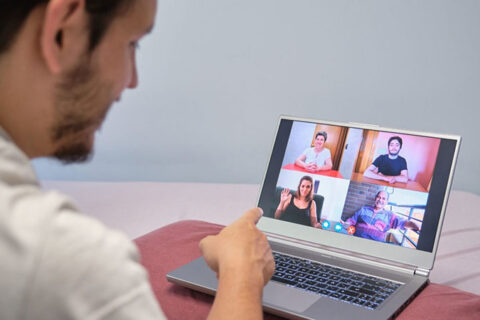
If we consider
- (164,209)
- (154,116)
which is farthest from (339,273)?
(154,116)

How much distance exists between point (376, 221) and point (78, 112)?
0.75m

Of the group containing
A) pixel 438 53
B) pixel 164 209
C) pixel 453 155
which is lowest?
pixel 164 209

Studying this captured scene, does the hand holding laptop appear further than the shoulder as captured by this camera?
Yes

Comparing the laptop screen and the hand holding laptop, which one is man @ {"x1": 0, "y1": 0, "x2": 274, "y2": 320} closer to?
the hand holding laptop

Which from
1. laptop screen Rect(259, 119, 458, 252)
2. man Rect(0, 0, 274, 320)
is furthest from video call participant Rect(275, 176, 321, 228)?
man Rect(0, 0, 274, 320)

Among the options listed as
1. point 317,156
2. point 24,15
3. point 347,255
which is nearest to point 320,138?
point 317,156

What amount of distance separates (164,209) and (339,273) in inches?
31.1

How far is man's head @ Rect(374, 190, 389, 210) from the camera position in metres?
1.20

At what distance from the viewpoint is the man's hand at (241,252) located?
0.81m

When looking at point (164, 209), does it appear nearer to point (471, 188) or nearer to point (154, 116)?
point (154, 116)

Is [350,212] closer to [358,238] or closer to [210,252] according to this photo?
[358,238]

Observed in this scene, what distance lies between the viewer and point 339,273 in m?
1.10

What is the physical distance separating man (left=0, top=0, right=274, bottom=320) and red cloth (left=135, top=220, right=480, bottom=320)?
0.22 meters

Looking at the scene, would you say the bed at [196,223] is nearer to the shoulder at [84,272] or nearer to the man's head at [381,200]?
the man's head at [381,200]
